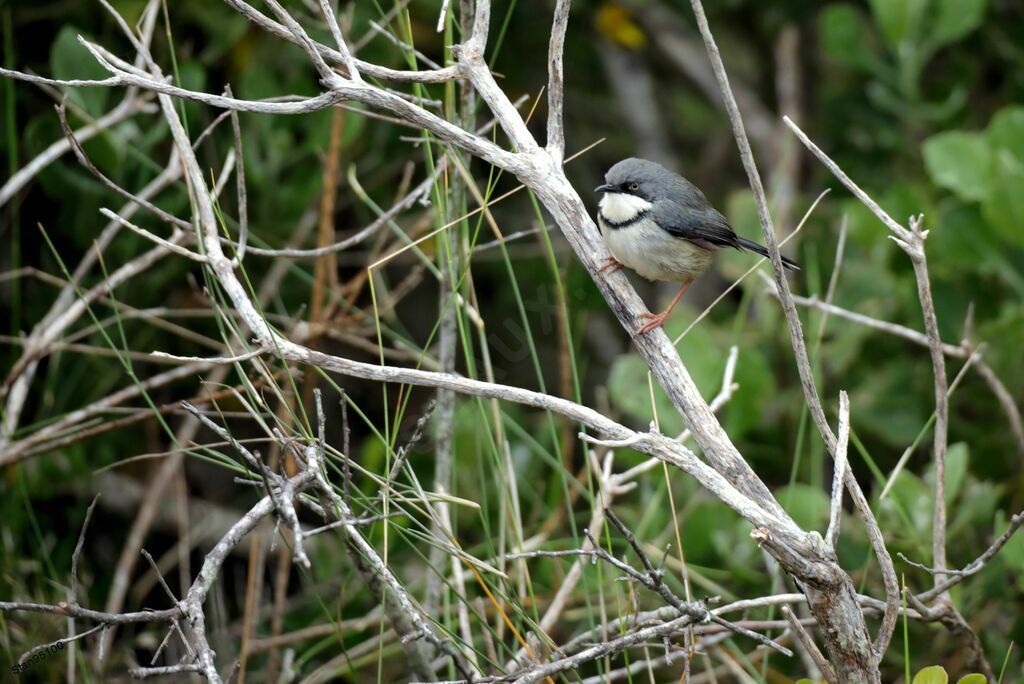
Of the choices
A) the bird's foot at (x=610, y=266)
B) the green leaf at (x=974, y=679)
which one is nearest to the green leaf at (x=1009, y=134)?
the bird's foot at (x=610, y=266)

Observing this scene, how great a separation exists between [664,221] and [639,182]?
22cm

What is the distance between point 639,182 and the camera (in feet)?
12.6

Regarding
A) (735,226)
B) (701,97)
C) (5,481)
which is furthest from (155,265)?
(701,97)

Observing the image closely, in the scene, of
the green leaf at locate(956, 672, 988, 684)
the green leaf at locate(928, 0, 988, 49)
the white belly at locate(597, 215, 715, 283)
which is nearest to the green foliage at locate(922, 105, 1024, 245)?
the green leaf at locate(928, 0, 988, 49)

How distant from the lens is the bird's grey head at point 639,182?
384 centimetres

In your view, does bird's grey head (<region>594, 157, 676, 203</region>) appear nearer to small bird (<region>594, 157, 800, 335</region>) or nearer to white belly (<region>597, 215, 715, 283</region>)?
small bird (<region>594, 157, 800, 335</region>)

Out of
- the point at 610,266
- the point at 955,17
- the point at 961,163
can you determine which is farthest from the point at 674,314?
the point at 610,266

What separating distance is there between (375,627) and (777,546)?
199cm

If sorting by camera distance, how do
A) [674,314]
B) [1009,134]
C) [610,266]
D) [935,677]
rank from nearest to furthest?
[935,677] → [610,266] → [1009,134] → [674,314]

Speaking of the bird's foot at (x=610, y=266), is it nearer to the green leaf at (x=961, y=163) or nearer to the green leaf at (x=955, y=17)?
the green leaf at (x=961, y=163)

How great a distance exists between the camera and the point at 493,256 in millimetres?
5523

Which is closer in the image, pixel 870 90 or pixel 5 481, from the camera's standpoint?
pixel 5 481

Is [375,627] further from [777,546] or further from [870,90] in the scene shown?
[870,90]

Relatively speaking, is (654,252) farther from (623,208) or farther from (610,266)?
(610,266)
